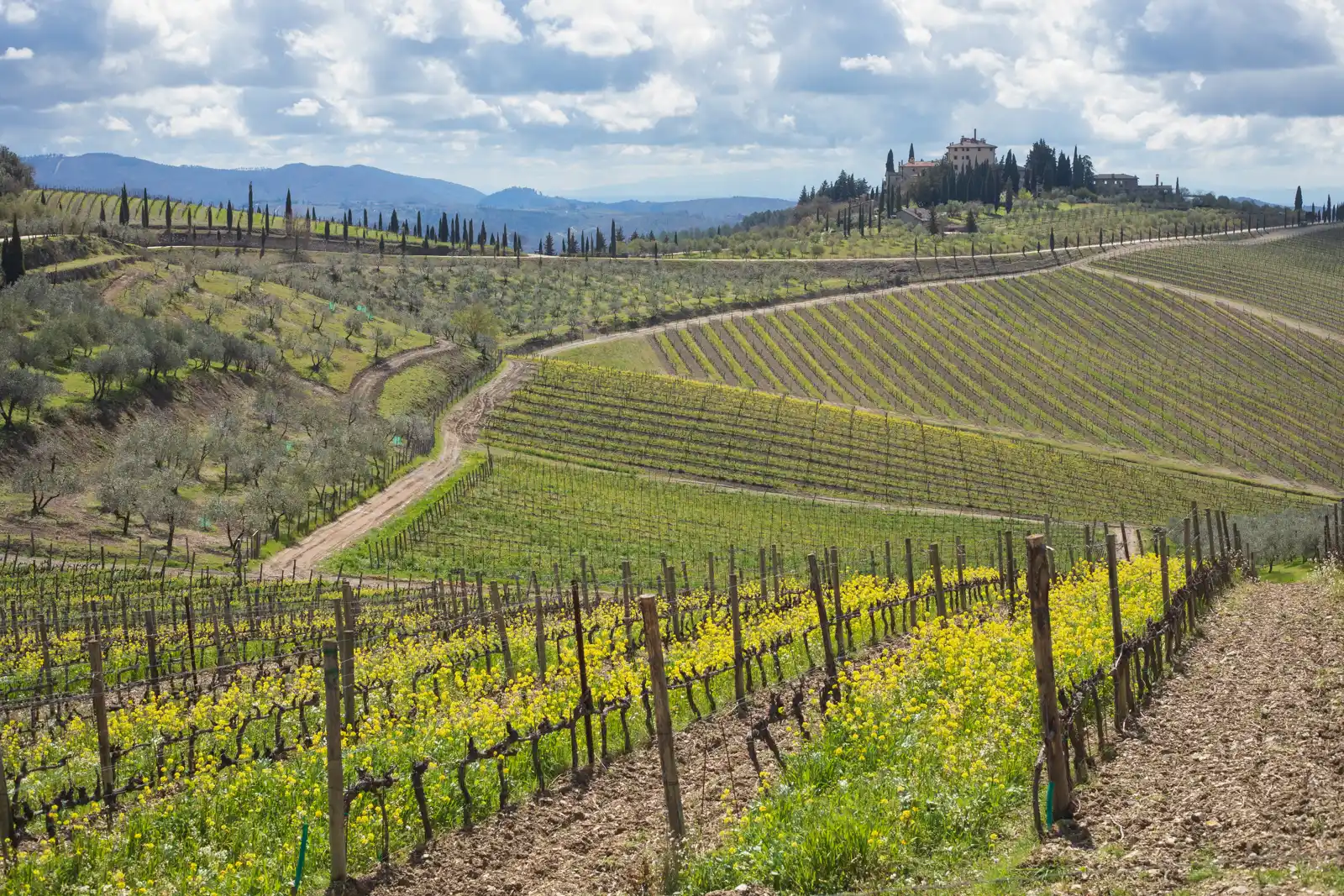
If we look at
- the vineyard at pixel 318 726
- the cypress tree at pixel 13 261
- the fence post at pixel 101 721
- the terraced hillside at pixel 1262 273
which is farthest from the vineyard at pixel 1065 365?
the fence post at pixel 101 721

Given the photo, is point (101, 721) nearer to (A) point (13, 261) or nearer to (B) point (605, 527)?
(B) point (605, 527)

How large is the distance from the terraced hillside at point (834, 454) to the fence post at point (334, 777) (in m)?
57.3

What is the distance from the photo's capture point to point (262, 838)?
461 inches

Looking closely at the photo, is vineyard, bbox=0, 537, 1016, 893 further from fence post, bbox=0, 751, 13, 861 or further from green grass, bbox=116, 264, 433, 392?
green grass, bbox=116, 264, 433, 392

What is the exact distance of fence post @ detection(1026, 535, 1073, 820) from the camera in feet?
33.3

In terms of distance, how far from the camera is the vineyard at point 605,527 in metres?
47.3

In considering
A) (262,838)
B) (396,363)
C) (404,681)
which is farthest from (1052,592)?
(396,363)

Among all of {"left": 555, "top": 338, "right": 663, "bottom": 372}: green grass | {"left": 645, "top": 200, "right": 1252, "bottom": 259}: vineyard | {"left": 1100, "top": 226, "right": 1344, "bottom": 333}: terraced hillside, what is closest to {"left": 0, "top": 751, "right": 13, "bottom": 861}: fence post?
{"left": 555, "top": 338, "right": 663, "bottom": 372}: green grass

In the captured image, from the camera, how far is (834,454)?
7412 cm

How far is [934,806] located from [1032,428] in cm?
8136

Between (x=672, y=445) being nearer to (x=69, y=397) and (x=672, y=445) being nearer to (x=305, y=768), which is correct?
(x=69, y=397)

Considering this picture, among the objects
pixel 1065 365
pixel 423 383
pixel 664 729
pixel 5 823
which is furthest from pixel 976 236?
pixel 5 823

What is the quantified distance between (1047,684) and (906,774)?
206 cm

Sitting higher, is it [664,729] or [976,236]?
[976,236]
